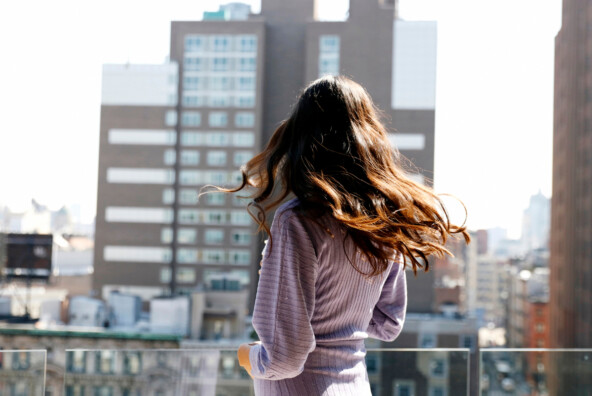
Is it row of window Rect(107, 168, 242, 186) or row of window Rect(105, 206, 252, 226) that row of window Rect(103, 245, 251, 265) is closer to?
row of window Rect(105, 206, 252, 226)

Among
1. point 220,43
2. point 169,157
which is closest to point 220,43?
point 220,43

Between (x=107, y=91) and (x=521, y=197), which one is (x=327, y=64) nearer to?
(x=107, y=91)

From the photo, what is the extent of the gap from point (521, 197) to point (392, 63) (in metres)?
9.33

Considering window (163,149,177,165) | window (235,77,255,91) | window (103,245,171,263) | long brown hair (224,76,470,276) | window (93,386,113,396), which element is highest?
window (235,77,255,91)

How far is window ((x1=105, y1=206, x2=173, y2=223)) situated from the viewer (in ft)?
78.9

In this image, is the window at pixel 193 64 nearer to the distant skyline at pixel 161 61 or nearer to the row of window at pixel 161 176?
the distant skyline at pixel 161 61

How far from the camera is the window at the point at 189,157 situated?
78.6 feet

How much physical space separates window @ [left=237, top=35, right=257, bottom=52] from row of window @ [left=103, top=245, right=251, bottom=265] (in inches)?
316

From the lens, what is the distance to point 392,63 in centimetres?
2269

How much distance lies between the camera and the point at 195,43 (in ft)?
75.9

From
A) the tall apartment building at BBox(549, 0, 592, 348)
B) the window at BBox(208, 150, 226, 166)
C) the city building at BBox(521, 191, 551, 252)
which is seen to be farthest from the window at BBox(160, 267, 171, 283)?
the city building at BBox(521, 191, 551, 252)

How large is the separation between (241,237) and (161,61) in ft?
26.4

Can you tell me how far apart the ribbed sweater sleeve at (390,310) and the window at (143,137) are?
23.9 meters

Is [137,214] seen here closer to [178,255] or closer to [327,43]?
[178,255]
